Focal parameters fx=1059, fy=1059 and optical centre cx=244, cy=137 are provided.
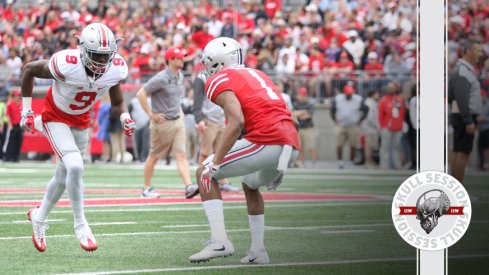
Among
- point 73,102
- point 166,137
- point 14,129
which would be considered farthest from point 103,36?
point 14,129

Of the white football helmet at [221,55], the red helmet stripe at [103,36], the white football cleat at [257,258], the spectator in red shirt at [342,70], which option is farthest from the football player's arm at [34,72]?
the spectator in red shirt at [342,70]

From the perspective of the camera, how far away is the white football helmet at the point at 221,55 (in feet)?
24.0

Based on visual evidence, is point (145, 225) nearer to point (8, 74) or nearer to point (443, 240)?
point (443, 240)

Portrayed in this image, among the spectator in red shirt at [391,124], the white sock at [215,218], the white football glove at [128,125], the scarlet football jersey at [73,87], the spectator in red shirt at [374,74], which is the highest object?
the scarlet football jersey at [73,87]

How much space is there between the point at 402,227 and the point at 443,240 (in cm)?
23

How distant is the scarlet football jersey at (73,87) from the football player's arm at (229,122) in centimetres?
126

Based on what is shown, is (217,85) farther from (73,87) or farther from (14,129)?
(14,129)

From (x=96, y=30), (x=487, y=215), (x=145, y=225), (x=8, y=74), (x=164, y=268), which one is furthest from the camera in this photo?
(x=8, y=74)

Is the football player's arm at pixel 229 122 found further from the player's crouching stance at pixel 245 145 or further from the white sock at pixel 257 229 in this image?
the white sock at pixel 257 229

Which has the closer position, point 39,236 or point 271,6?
point 39,236

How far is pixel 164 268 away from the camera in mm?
6848

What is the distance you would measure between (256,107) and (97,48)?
1318 mm

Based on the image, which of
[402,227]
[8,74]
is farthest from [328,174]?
[402,227]

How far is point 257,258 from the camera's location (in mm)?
7141
